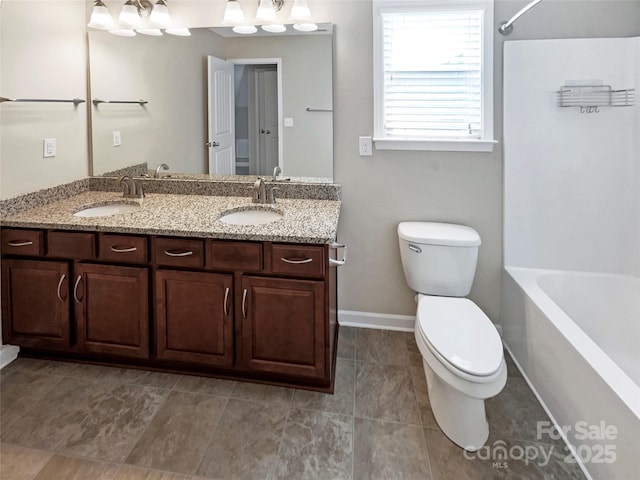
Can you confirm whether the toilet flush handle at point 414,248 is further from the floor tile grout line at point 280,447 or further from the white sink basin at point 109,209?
the white sink basin at point 109,209

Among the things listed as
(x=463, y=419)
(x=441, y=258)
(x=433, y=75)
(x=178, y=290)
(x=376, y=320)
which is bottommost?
(x=463, y=419)

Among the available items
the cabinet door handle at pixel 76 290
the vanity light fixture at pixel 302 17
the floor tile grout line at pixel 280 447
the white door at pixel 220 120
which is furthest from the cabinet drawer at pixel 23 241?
the vanity light fixture at pixel 302 17

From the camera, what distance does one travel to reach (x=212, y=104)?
2.53 metres

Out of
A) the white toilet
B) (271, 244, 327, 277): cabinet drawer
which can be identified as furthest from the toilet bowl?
(271, 244, 327, 277): cabinet drawer

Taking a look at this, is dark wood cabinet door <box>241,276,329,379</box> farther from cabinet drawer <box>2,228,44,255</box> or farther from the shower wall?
the shower wall

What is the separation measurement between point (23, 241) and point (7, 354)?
0.66 meters

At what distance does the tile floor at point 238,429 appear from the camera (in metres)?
1.53

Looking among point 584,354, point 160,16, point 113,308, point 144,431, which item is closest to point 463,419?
point 584,354

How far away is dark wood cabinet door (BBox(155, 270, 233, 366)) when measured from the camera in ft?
6.32

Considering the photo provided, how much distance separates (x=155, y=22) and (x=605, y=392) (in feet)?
9.67

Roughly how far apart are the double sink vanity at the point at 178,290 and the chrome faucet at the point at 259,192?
19 cm

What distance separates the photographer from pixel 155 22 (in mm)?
2498

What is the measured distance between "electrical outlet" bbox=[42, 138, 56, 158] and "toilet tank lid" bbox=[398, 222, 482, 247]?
2.06m

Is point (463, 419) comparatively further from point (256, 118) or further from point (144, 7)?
point (144, 7)
